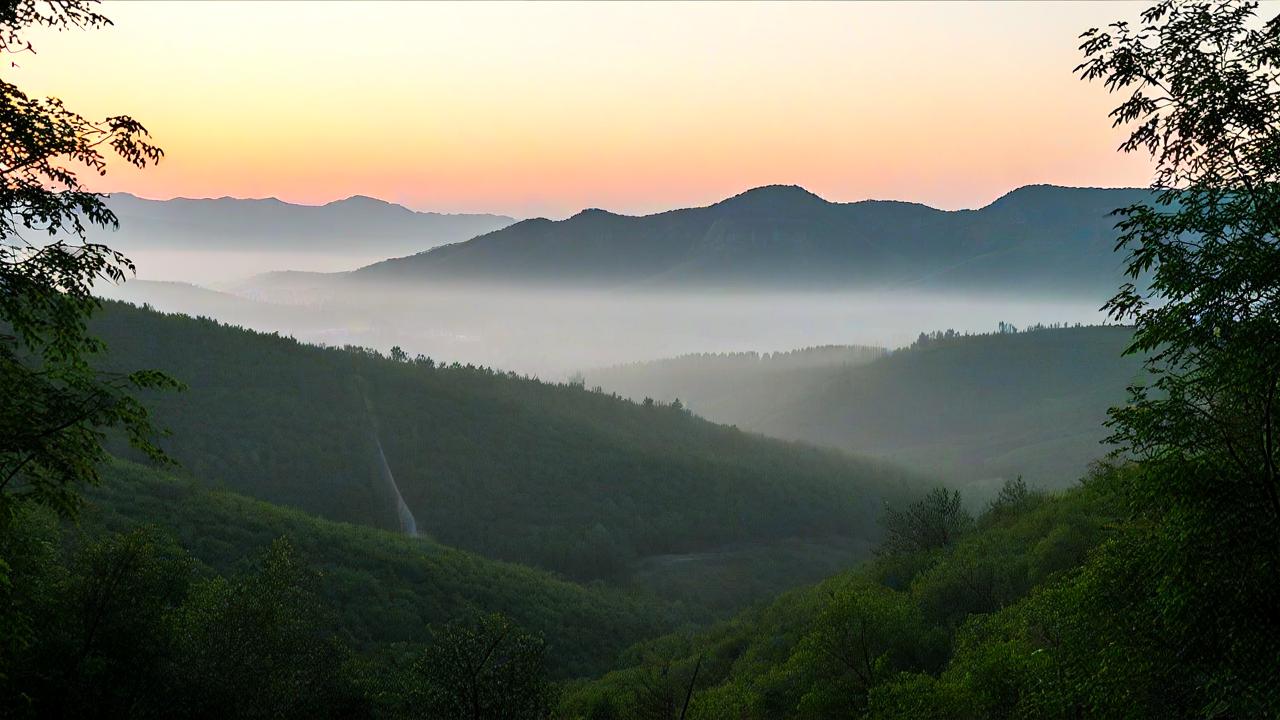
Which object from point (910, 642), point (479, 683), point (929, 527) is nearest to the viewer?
point (479, 683)

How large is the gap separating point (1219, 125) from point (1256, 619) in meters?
8.45

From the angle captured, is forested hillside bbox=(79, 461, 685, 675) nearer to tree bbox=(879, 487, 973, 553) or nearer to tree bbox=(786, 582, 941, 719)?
tree bbox=(879, 487, 973, 553)

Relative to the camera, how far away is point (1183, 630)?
1337 cm

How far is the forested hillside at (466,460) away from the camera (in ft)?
395

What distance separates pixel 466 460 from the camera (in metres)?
141

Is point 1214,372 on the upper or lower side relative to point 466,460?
upper

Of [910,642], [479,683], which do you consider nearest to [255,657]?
[479,683]

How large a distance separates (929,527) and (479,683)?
43.9 metres

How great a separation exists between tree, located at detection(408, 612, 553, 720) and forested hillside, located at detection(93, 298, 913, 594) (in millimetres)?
97782

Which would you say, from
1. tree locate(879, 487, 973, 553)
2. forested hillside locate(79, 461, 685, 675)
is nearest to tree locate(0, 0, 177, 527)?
forested hillside locate(79, 461, 685, 675)

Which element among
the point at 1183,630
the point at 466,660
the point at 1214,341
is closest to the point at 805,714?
the point at 466,660

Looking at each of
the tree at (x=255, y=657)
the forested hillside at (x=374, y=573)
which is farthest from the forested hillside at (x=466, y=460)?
the tree at (x=255, y=657)

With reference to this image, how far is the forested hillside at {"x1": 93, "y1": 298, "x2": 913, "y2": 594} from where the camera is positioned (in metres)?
120

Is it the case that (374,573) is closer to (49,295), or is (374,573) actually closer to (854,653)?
(854,653)
